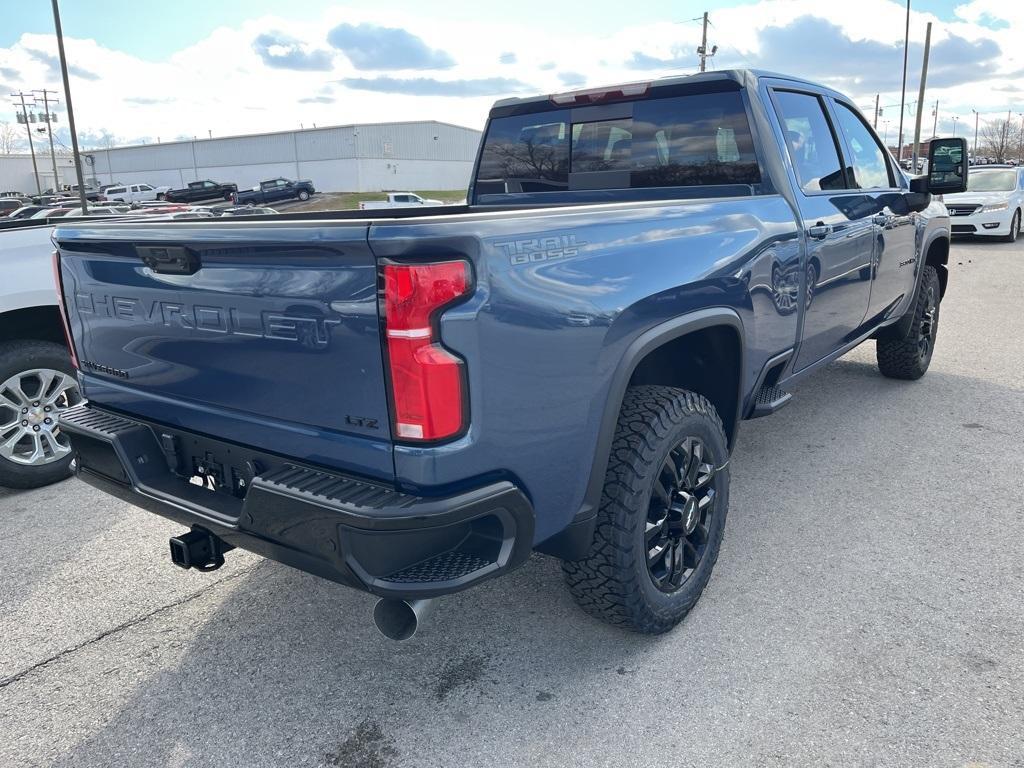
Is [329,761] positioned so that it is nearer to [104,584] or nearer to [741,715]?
[741,715]

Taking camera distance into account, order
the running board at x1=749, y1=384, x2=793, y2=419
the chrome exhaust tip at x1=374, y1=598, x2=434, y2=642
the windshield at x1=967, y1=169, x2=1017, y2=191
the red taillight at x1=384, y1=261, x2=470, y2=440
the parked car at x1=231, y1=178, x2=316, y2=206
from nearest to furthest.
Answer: the red taillight at x1=384, y1=261, x2=470, y2=440, the chrome exhaust tip at x1=374, y1=598, x2=434, y2=642, the running board at x1=749, y1=384, x2=793, y2=419, the windshield at x1=967, y1=169, x2=1017, y2=191, the parked car at x1=231, y1=178, x2=316, y2=206

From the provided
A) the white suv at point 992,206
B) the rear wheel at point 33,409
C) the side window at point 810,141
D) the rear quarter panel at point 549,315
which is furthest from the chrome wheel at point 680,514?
the white suv at point 992,206

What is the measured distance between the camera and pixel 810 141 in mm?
3986

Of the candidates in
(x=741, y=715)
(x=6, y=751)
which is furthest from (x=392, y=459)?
(x=6, y=751)

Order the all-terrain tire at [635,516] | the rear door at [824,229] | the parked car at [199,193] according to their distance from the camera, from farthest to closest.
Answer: the parked car at [199,193], the rear door at [824,229], the all-terrain tire at [635,516]

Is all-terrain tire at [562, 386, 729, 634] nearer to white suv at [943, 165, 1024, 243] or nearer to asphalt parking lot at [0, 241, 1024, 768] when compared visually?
asphalt parking lot at [0, 241, 1024, 768]

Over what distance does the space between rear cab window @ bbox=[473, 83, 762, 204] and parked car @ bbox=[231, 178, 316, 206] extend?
37942mm

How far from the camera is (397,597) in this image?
203cm

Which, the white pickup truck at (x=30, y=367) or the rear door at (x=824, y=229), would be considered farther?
the white pickup truck at (x=30, y=367)

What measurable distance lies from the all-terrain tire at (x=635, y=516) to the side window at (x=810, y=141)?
159 cm

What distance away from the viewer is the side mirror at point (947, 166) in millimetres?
4844

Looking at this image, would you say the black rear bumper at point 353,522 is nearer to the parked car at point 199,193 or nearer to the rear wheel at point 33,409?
the rear wheel at point 33,409

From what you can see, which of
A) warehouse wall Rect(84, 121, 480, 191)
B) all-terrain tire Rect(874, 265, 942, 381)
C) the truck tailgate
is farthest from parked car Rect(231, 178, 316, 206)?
the truck tailgate

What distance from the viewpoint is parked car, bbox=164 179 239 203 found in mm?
44094
